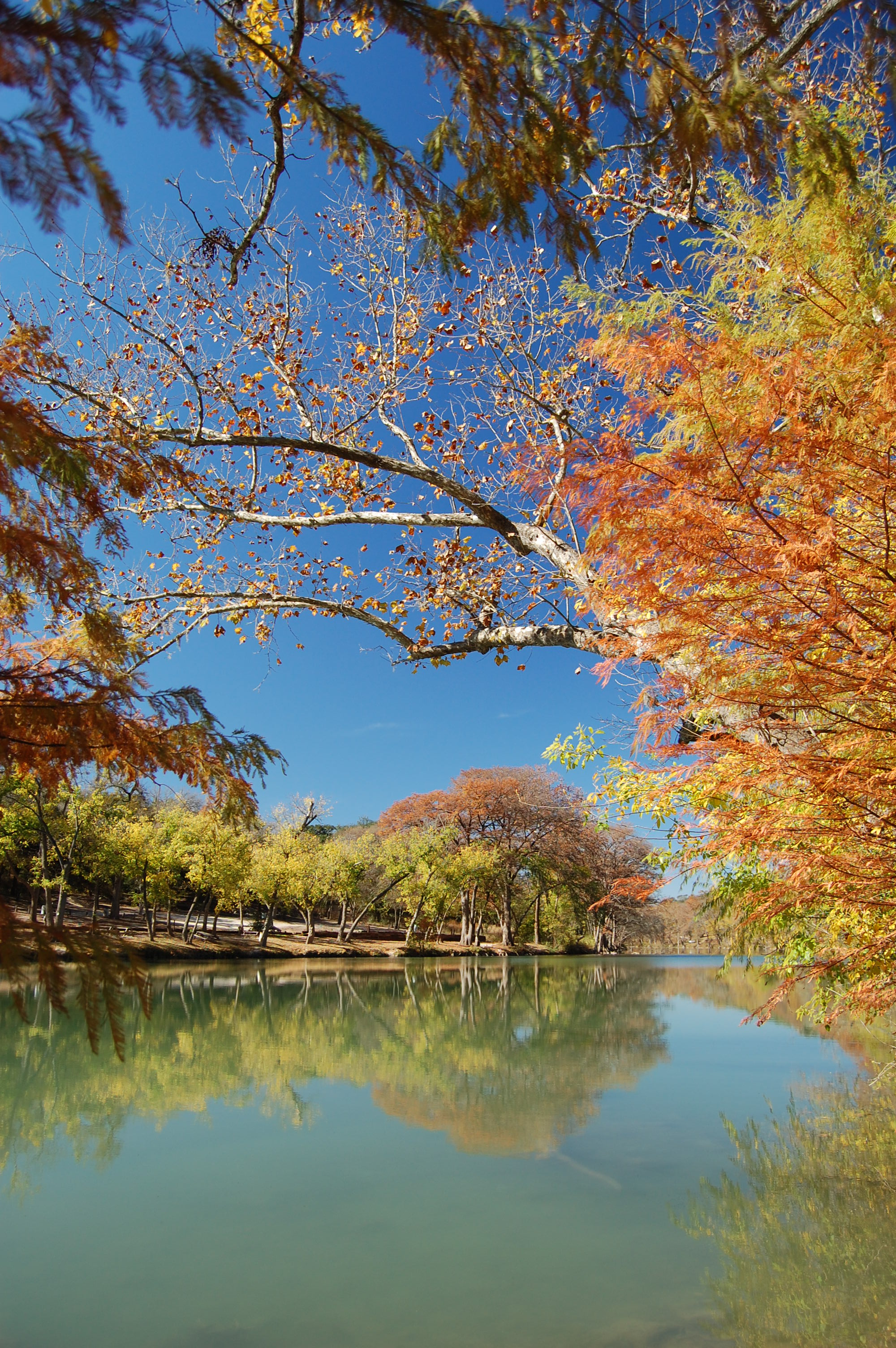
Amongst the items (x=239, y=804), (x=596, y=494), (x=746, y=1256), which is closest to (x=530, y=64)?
(x=596, y=494)

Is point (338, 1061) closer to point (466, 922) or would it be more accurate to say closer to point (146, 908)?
point (146, 908)

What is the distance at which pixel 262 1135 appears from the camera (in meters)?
6.87

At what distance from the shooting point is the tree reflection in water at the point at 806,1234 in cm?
361

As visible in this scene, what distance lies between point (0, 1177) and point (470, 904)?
34.0 meters

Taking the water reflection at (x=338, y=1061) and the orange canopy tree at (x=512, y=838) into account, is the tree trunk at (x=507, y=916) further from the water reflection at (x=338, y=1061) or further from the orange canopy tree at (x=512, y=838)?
the water reflection at (x=338, y=1061)

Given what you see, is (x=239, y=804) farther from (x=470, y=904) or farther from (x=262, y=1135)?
(x=470, y=904)

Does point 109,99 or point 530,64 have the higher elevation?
point 530,64

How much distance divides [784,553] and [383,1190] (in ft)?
18.2

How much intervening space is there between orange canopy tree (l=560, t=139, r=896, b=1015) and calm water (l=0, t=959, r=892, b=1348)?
7.82ft

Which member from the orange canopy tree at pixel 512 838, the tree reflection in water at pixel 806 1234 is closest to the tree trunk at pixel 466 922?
the orange canopy tree at pixel 512 838

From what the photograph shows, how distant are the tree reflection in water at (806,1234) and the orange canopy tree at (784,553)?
1635mm

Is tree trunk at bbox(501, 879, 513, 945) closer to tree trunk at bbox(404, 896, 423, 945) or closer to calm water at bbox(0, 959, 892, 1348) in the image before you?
tree trunk at bbox(404, 896, 423, 945)

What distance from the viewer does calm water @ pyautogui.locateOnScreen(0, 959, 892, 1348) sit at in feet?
12.3


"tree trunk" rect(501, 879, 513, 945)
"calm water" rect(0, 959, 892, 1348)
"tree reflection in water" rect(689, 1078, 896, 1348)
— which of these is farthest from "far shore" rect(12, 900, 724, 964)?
"tree reflection in water" rect(689, 1078, 896, 1348)
